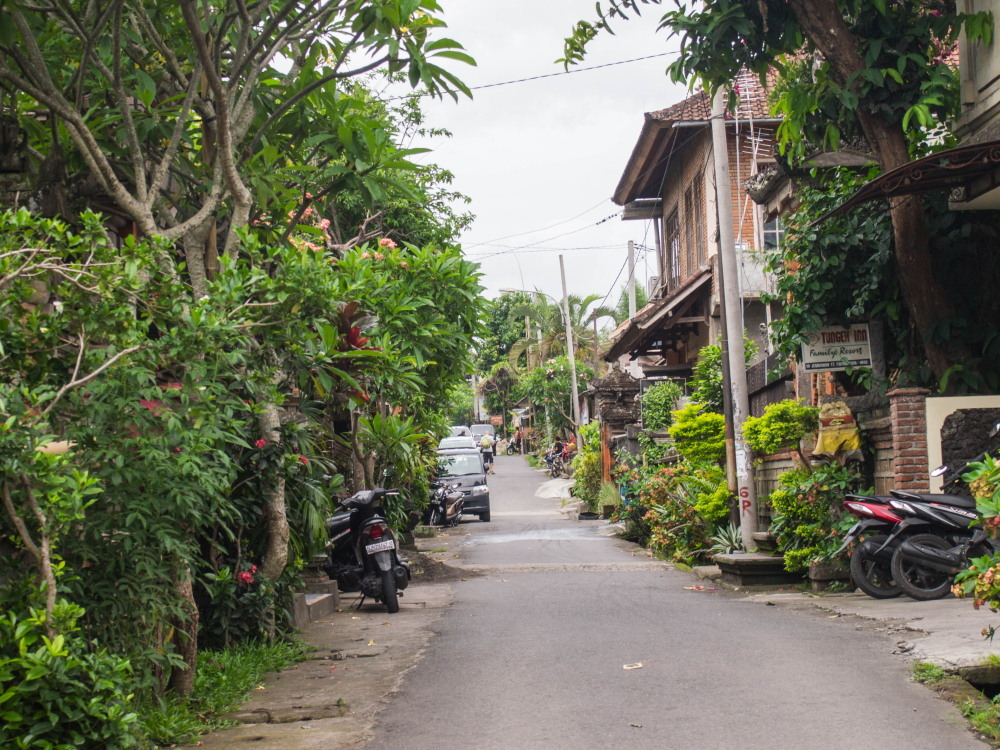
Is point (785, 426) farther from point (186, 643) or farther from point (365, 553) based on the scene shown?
point (186, 643)

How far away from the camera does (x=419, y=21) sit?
287 inches

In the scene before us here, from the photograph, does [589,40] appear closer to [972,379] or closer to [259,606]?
[972,379]

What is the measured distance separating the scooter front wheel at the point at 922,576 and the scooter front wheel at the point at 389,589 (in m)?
5.11

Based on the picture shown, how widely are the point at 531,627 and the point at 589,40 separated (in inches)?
234

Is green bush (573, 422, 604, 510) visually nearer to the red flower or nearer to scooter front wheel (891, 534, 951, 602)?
scooter front wheel (891, 534, 951, 602)

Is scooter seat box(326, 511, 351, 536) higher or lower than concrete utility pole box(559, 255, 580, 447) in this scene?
lower

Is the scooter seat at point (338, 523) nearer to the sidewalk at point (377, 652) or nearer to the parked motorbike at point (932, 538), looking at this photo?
the sidewalk at point (377, 652)

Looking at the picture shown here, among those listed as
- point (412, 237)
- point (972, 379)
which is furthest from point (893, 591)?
point (412, 237)

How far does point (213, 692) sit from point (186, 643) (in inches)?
17.4

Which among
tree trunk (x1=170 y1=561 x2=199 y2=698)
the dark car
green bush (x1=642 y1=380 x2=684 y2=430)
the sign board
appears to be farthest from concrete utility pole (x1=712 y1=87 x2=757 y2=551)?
the dark car

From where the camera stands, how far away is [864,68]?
1105 cm

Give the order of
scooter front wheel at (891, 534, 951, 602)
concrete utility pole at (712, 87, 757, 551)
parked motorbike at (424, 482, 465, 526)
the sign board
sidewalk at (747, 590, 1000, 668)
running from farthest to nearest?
1. parked motorbike at (424, 482, 465, 526)
2. concrete utility pole at (712, 87, 757, 551)
3. the sign board
4. scooter front wheel at (891, 534, 951, 602)
5. sidewalk at (747, 590, 1000, 668)

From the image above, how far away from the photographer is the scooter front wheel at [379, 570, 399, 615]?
38.0 feet

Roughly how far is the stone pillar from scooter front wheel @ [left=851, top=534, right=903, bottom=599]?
71 cm
